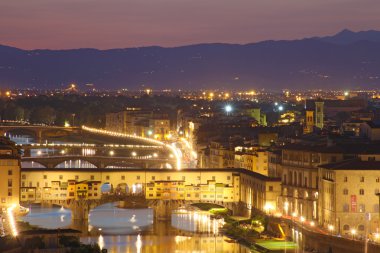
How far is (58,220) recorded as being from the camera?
114 feet

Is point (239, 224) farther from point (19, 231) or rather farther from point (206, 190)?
point (19, 231)

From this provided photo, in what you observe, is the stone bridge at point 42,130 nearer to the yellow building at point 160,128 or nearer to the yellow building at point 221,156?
the yellow building at point 160,128

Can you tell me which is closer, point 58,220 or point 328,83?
point 58,220

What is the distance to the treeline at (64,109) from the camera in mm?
102812

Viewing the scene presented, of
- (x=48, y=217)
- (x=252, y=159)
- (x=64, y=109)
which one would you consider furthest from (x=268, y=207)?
(x=64, y=109)

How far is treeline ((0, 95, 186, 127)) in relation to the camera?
4048 inches

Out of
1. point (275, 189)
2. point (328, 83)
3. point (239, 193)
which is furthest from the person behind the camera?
point (328, 83)

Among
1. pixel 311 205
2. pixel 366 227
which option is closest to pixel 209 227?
pixel 311 205

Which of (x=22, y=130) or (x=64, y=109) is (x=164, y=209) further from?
(x=64, y=109)

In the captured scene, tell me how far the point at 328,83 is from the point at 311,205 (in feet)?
506

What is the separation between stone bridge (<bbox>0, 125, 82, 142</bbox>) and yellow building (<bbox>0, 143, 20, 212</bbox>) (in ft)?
136

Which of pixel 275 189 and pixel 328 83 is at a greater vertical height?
pixel 328 83

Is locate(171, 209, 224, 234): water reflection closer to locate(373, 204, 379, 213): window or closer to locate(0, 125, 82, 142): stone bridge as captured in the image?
locate(373, 204, 379, 213): window

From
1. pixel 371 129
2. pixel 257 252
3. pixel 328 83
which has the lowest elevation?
pixel 257 252
